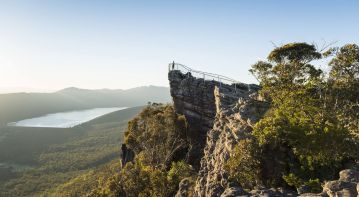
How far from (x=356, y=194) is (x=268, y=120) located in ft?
42.6

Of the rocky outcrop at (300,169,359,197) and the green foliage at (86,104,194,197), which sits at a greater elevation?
the rocky outcrop at (300,169,359,197)

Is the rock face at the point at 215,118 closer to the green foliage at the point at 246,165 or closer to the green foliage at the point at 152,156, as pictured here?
the green foliage at the point at 246,165

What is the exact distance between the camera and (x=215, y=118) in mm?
51500

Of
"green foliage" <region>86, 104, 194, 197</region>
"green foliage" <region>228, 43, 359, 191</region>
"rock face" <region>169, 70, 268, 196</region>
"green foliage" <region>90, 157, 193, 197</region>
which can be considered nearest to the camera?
"green foliage" <region>228, 43, 359, 191</region>

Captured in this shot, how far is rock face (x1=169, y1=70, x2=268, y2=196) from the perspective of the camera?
108 feet

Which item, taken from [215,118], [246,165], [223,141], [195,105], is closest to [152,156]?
[195,105]

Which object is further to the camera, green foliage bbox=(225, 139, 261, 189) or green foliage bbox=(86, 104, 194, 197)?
green foliage bbox=(86, 104, 194, 197)

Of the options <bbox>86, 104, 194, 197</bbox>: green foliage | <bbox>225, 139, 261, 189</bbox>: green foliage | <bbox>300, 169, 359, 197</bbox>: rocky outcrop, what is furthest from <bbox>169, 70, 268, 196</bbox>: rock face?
<bbox>300, 169, 359, 197</bbox>: rocky outcrop

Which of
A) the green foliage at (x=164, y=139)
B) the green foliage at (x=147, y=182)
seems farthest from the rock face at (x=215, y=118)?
the green foliage at (x=147, y=182)

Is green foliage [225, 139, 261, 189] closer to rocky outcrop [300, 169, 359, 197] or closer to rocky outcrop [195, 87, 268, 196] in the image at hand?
rocky outcrop [195, 87, 268, 196]

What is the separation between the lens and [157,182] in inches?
1970

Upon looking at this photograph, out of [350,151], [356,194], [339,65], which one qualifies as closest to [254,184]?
[350,151]

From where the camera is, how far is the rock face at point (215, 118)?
108 feet

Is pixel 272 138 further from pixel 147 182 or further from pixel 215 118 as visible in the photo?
pixel 147 182
